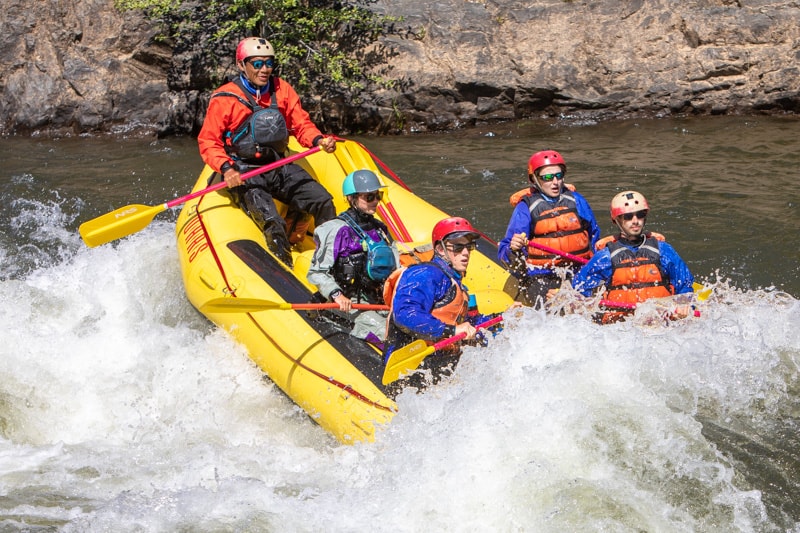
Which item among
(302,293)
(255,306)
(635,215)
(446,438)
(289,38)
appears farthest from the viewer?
(289,38)

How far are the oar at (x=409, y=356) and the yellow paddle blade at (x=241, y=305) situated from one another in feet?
3.15

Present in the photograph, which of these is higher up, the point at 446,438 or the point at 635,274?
the point at 635,274

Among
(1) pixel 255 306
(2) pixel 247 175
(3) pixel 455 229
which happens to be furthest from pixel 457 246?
(2) pixel 247 175

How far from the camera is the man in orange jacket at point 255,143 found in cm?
670

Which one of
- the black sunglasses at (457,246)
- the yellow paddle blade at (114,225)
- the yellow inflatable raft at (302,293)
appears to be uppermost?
the black sunglasses at (457,246)

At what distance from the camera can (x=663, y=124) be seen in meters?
11.0

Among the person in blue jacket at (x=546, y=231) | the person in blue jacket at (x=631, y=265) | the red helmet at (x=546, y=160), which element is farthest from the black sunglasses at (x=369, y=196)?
the person in blue jacket at (x=631, y=265)

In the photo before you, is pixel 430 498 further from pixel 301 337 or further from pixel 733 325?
pixel 733 325

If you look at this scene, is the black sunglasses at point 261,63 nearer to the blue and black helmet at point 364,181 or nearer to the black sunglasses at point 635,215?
the blue and black helmet at point 364,181

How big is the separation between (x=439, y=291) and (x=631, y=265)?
131 centimetres

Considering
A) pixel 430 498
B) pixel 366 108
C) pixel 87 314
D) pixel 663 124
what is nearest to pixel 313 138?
pixel 87 314

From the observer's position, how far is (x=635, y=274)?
17.5 feet

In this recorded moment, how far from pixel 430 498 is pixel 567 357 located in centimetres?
110

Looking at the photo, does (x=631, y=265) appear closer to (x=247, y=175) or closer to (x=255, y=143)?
(x=247, y=175)
